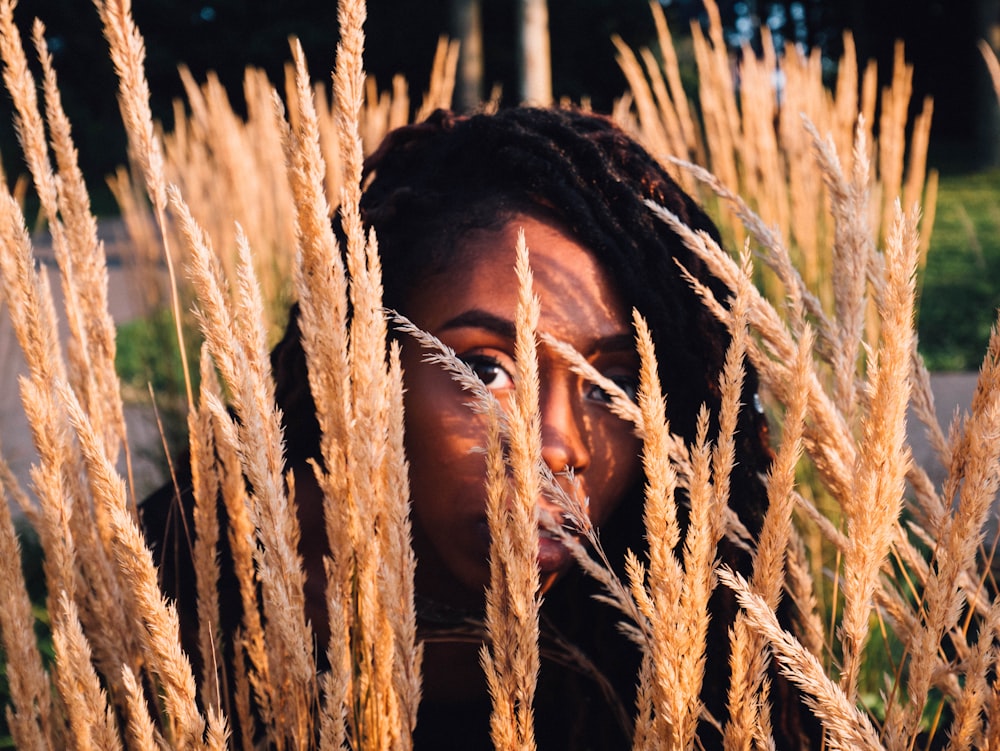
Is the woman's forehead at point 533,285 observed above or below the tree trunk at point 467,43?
below

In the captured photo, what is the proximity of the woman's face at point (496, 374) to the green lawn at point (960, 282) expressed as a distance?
7.40 ft

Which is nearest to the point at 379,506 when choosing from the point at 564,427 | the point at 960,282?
the point at 564,427

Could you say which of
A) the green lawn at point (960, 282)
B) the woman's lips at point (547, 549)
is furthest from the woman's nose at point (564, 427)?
the green lawn at point (960, 282)

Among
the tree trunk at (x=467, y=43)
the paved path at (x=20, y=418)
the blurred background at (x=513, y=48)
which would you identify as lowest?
the paved path at (x=20, y=418)

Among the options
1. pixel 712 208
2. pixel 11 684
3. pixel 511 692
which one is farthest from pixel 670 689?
pixel 712 208

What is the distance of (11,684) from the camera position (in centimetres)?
87

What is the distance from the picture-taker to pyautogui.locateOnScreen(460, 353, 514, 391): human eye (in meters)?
1.29

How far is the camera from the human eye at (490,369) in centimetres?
129

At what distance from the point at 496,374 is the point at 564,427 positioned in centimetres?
14

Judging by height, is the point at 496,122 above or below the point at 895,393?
above

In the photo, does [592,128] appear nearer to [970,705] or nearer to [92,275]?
[92,275]

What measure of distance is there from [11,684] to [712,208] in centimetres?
256

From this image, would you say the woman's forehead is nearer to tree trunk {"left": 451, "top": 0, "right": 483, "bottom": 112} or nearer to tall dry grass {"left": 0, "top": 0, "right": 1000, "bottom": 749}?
tall dry grass {"left": 0, "top": 0, "right": 1000, "bottom": 749}

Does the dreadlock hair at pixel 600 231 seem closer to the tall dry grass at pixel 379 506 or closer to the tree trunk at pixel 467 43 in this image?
the tall dry grass at pixel 379 506
